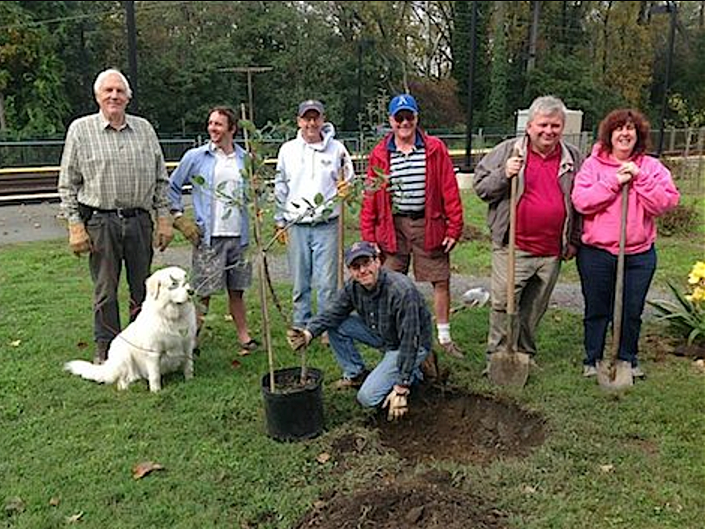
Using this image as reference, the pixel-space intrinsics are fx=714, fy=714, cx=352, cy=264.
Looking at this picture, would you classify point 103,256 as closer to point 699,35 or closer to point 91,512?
point 91,512

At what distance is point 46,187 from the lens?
16906 mm

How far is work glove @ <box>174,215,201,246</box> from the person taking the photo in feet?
15.7

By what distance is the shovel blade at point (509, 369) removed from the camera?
14.6 ft

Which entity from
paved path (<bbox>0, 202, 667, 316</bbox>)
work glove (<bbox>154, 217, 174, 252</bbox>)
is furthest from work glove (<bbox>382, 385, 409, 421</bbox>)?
paved path (<bbox>0, 202, 667, 316</bbox>)

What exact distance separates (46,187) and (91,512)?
15.4m

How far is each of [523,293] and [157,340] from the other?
7.78 feet

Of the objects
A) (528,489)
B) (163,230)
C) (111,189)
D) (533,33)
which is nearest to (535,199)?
(533,33)

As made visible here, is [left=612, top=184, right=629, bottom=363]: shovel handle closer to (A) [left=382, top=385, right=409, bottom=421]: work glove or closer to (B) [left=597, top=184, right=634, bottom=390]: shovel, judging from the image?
(B) [left=597, top=184, right=634, bottom=390]: shovel

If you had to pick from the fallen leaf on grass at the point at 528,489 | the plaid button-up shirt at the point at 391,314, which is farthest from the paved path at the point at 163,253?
the fallen leaf on grass at the point at 528,489

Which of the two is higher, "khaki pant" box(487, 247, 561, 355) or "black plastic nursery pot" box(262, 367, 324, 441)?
"khaki pant" box(487, 247, 561, 355)

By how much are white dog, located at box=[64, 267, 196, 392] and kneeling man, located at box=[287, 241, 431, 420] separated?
2.70ft

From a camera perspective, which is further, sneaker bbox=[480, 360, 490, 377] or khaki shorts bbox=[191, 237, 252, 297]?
khaki shorts bbox=[191, 237, 252, 297]

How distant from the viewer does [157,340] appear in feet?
14.4

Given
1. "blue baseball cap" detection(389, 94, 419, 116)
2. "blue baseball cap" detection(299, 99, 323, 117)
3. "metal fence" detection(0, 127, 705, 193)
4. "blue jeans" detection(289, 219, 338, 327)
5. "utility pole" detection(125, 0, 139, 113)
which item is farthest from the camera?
"metal fence" detection(0, 127, 705, 193)
